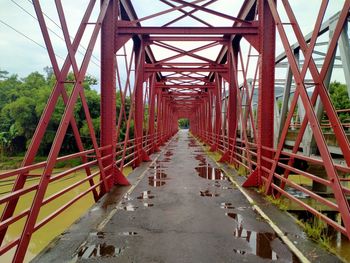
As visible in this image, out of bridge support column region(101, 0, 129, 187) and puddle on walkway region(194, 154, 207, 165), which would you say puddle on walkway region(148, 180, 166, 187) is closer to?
bridge support column region(101, 0, 129, 187)

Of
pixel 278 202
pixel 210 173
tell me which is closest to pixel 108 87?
pixel 210 173

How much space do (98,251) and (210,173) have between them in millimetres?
7847

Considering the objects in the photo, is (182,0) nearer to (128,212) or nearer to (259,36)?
(259,36)

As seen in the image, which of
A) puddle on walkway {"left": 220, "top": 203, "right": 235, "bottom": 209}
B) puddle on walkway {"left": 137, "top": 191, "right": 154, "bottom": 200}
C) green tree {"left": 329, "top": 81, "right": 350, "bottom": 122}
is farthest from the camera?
green tree {"left": 329, "top": 81, "right": 350, "bottom": 122}

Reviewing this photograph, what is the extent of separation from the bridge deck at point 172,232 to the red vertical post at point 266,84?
1.48m

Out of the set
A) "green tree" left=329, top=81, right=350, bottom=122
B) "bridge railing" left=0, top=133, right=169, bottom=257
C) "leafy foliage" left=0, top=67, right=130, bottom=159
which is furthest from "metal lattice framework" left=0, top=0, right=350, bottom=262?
"leafy foliage" left=0, top=67, right=130, bottom=159

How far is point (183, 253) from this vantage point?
14.5ft

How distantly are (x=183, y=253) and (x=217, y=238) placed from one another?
33.0 inches

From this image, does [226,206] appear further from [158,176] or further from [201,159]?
[201,159]

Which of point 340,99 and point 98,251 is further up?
point 340,99

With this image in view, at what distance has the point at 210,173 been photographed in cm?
1195

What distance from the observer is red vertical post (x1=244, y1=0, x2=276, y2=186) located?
877cm

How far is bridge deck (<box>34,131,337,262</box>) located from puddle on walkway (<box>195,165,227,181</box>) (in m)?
2.29

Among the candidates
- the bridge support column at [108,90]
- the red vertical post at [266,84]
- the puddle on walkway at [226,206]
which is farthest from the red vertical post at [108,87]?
the red vertical post at [266,84]
